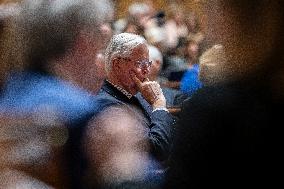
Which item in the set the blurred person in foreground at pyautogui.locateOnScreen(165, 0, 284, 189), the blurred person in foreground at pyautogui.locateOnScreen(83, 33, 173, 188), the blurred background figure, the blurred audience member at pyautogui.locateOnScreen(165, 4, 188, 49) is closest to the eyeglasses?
the blurred person in foreground at pyautogui.locateOnScreen(83, 33, 173, 188)

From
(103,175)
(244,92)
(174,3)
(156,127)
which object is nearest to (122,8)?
(174,3)

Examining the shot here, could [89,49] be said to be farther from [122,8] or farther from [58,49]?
[122,8]

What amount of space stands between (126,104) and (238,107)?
1.27 feet

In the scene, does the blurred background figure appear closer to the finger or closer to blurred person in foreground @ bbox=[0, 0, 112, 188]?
blurred person in foreground @ bbox=[0, 0, 112, 188]

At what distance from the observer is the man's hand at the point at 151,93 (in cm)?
100

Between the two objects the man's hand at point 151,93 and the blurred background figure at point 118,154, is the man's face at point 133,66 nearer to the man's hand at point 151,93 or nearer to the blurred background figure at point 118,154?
the man's hand at point 151,93

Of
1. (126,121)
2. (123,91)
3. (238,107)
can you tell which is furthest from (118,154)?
(238,107)

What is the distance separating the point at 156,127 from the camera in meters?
0.93


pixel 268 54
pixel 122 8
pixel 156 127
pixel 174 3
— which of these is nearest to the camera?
pixel 268 54

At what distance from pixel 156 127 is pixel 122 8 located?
0.98 metres

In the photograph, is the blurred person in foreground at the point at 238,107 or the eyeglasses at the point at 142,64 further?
the eyeglasses at the point at 142,64

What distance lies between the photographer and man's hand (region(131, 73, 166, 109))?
1001mm

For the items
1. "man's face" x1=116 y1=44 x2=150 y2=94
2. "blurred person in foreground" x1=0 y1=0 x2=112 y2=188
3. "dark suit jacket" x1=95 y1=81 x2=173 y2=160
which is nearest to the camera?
"blurred person in foreground" x1=0 y1=0 x2=112 y2=188

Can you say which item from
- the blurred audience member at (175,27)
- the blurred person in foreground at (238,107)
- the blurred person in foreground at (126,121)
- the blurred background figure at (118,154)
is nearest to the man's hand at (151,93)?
the blurred person in foreground at (126,121)
